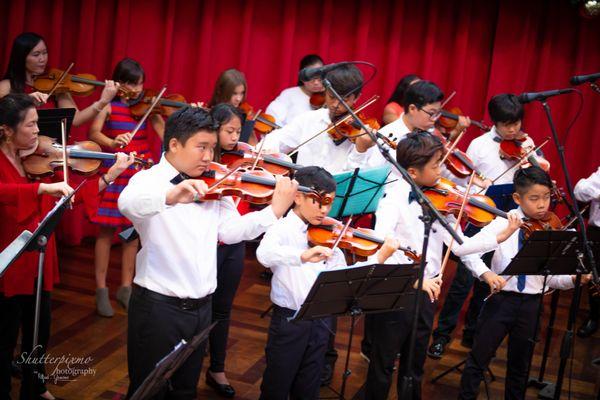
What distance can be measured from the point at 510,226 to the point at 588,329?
7.69ft

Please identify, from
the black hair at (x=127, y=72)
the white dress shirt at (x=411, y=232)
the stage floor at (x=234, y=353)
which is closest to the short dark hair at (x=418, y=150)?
the white dress shirt at (x=411, y=232)

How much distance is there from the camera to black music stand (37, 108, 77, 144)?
3.29 metres

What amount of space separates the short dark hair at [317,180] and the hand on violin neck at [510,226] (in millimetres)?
855

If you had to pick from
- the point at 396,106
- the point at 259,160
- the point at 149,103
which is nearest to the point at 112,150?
the point at 149,103

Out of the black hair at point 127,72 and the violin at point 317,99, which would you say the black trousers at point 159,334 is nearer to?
the black hair at point 127,72

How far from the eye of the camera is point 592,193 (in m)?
4.96

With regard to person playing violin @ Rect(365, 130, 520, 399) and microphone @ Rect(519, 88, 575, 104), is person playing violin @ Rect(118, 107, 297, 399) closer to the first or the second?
person playing violin @ Rect(365, 130, 520, 399)

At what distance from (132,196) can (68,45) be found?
4.02 metres

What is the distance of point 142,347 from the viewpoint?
8.95 feet

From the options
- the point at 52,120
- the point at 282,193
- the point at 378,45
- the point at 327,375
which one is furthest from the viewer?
the point at 378,45

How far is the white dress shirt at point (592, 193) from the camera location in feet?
16.2

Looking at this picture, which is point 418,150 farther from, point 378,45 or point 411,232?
point 378,45

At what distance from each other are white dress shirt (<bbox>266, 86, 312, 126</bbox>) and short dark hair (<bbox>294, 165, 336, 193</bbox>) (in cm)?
249

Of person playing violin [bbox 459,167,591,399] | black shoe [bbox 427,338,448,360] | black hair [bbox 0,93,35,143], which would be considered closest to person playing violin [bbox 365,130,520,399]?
person playing violin [bbox 459,167,591,399]
